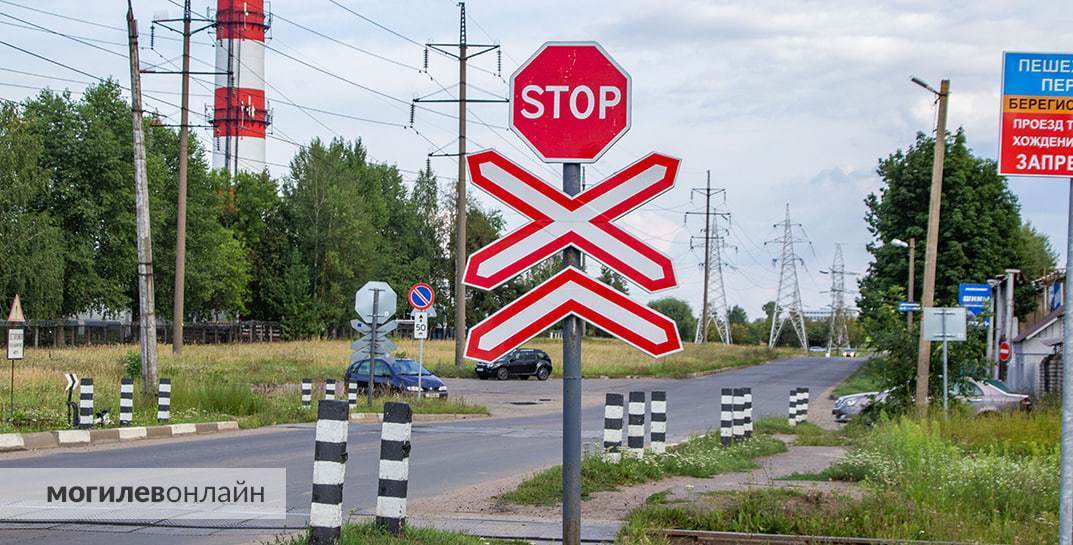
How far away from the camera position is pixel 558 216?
20.4ft

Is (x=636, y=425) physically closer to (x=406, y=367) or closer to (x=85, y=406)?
(x=85, y=406)

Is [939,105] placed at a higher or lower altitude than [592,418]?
higher

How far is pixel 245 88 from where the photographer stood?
90.9 m

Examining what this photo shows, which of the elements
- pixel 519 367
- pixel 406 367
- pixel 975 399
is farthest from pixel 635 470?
pixel 519 367

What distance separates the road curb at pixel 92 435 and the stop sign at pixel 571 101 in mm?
13995

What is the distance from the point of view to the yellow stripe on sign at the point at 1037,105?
6.82 meters

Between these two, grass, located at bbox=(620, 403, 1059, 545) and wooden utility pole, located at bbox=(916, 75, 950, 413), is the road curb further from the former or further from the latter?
wooden utility pole, located at bbox=(916, 75, 950, 413)

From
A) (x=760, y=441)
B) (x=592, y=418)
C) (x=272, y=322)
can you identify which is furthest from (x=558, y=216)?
(x=272, y=322)

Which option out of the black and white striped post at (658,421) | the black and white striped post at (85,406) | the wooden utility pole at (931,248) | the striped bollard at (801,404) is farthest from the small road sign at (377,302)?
the black and white striped post at (658,421)

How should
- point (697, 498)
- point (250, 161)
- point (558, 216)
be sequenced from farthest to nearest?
point (250, 161) → point (697, 498) → point (558, 216)

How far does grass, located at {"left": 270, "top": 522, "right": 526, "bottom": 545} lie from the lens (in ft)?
25.2

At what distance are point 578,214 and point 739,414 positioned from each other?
14633mm

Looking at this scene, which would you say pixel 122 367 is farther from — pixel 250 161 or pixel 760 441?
pixel 250 161

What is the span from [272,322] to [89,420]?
6616cm
